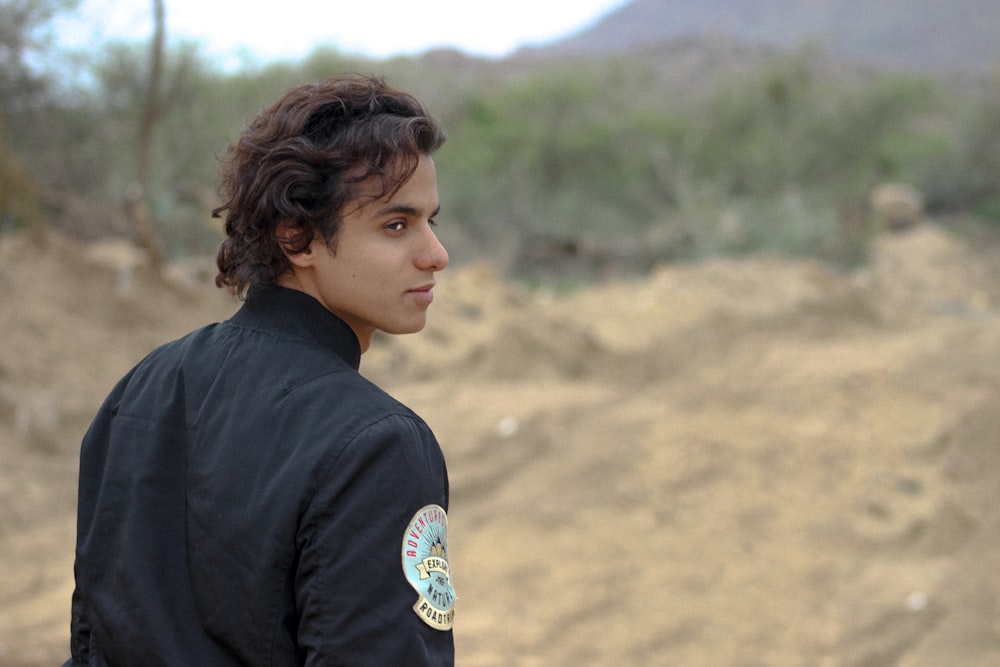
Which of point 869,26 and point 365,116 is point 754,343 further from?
point 869,26

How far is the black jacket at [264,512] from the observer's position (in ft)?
3.23

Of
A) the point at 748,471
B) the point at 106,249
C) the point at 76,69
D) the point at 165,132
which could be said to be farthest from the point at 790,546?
the point at 165,132

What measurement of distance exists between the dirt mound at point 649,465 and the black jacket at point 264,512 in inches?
104

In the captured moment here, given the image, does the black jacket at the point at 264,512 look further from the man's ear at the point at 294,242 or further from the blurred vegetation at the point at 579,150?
the blurred vegetation at the point at 579,150

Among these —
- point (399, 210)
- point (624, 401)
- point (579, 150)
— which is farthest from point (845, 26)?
point (399, 210)

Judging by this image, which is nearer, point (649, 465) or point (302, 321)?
point (302, 321)

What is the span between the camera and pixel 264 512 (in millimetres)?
1026

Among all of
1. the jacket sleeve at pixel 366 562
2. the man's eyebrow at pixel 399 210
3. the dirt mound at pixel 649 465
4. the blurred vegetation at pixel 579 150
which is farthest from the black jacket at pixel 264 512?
the blurred vegetation at pixel 579 150

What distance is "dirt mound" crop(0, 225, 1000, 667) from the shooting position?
3.88 metres

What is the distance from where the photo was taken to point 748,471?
5234mm

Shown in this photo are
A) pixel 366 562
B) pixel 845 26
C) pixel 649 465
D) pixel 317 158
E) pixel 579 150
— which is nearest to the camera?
pixel 366 562

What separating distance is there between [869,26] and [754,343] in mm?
69931

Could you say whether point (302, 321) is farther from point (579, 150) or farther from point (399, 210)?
point (579, 150)

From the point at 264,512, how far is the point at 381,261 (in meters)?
0.32
